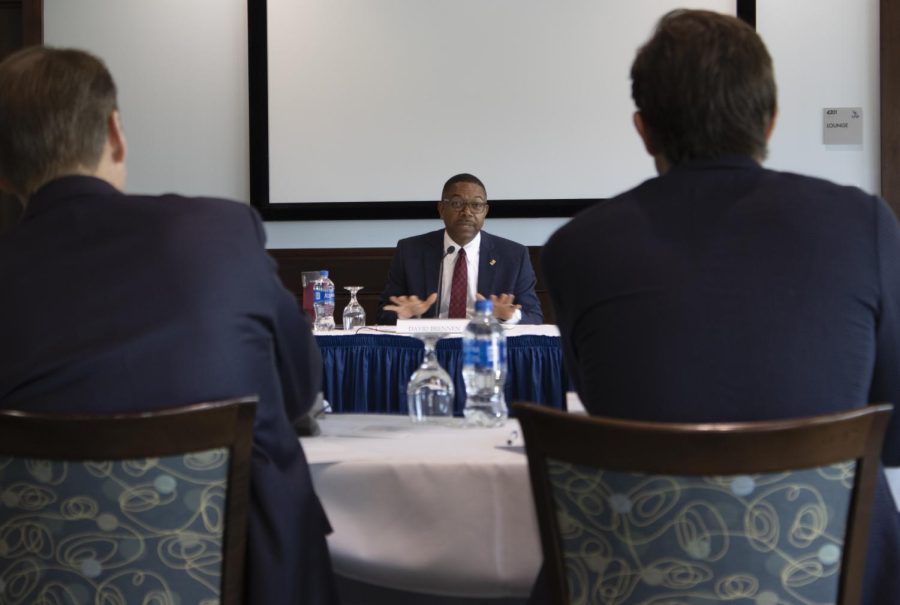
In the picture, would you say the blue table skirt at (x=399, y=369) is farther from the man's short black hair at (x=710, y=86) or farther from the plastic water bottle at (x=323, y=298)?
the man's short black hair at (x=710, y=86)

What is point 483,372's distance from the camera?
82.0 inches

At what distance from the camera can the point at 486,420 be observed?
1956 mm

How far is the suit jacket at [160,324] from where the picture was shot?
51.1 inches

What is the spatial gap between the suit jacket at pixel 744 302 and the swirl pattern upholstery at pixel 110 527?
53 cm

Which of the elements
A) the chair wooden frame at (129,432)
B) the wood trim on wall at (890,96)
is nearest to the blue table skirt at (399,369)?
the chair wooden frame at (129,432)

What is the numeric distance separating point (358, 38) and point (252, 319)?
4441 millimetres

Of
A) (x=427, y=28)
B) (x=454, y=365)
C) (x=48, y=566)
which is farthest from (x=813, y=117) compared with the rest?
(x=48, y=566)

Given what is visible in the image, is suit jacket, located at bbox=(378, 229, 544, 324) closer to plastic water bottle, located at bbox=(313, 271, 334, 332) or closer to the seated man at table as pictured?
the seated man at table

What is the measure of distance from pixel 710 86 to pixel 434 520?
0.76 metres

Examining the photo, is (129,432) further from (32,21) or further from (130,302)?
(32,21)

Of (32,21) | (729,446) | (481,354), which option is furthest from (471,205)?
(729,446)

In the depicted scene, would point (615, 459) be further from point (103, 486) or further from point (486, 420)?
point (486, 420)

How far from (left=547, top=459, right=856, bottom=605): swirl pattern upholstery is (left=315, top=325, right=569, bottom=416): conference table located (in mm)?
2302

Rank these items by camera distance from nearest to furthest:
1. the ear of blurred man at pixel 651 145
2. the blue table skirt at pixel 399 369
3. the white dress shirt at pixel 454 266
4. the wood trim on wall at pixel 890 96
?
1. the ear of blurred man at pixel 651 145
2. the blue table skirt at pixel 399 369
3. the white dress shirt at pixel 454 266
4. the wood trim on wall at pixel 890 96
